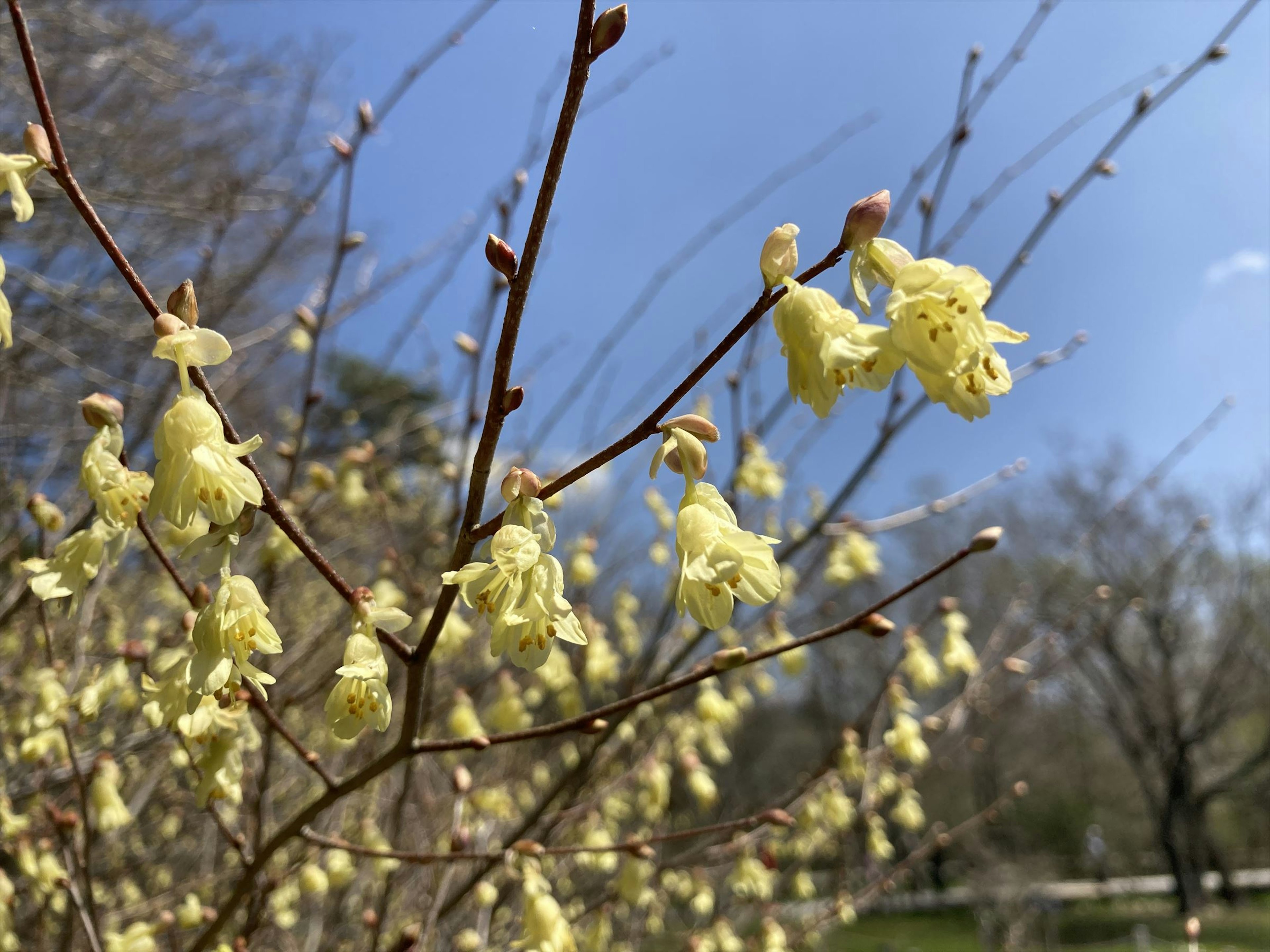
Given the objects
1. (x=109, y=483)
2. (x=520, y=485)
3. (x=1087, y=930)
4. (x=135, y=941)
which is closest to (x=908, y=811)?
(x=135, y=941)

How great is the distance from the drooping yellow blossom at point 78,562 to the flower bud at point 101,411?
202mm

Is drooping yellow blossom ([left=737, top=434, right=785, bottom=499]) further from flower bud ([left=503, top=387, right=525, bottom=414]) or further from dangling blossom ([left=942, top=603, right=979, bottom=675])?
flower bud ([left=503, top=387, right=525, bottom=414])

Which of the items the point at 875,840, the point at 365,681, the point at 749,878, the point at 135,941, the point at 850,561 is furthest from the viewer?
the point at 875,840

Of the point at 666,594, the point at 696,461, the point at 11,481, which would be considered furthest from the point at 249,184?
the point at 696,461

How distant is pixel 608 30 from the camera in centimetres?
78

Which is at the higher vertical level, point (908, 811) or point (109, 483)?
point (109, 483)

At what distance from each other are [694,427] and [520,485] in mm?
230

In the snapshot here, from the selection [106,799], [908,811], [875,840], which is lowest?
[875,840]

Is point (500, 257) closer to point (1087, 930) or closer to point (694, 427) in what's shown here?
point (694, 427)

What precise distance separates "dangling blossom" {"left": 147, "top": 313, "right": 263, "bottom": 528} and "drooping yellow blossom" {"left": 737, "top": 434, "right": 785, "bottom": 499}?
2.19 m

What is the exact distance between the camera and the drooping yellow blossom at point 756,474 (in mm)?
2939

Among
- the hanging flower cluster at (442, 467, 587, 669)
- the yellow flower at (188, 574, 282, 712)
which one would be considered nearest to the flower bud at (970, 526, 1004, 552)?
the hanging flower cluster at (442, 467, 587, 669)

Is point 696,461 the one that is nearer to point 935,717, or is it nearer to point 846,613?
point 935,717

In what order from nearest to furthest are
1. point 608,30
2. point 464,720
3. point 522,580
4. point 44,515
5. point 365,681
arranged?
point 608,30 → point 522,580 → point 365,681 → point 44,515 → point 464,720
